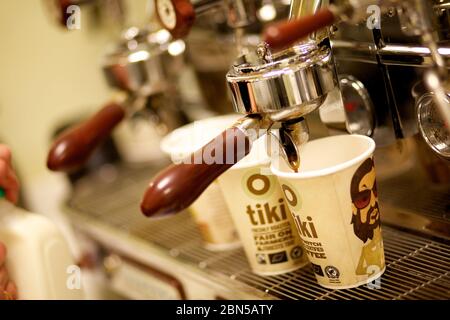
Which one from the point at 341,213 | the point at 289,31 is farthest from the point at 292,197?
the point at 289,31

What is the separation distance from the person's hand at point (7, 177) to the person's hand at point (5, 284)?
2.8 inches

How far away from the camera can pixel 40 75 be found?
1.57 metres

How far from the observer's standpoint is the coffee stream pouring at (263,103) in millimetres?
602

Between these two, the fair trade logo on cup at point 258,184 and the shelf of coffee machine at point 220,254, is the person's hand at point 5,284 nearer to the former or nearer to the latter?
the shelf of coffee machine at point 220,254

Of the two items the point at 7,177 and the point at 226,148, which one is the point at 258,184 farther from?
the point at 7,177

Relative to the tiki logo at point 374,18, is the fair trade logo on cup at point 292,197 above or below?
below

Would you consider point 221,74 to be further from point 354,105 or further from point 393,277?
point 393,277

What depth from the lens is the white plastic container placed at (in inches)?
31.4

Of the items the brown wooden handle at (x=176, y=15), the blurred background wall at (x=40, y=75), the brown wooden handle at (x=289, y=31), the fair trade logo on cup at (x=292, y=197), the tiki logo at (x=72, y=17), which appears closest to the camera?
the brown wooden handle at (x=289, y=31)

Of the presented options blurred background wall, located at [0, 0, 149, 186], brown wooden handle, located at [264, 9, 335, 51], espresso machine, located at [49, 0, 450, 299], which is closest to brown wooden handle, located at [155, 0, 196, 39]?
espresso machine, located at [49, 0, 450, 299]

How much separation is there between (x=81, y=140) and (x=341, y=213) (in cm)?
38

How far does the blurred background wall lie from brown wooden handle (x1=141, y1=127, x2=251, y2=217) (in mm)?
937

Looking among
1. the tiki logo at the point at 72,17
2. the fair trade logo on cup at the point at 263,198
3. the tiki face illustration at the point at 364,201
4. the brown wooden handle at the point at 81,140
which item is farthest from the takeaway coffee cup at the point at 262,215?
the tiki logo at the point at 72,17

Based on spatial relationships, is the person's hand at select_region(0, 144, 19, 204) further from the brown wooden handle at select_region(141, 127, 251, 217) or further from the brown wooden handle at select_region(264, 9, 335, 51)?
the brown wooden handle at select_region(264, 9, 335, 51)
